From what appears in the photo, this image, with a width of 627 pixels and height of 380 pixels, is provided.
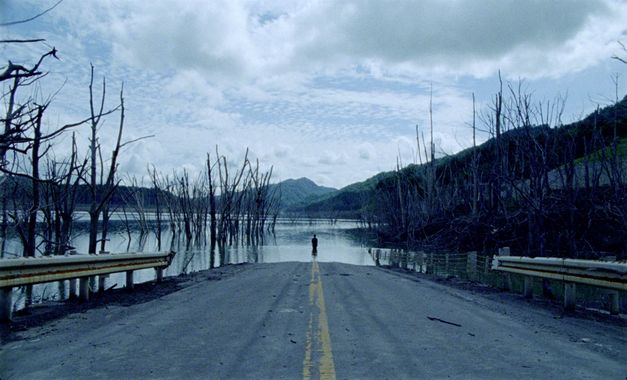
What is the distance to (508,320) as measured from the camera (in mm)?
8594

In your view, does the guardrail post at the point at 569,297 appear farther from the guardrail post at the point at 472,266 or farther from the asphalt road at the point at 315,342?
→ the guardrail post at the point at 472,266

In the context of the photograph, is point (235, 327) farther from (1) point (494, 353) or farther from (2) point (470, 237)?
(2) point (470, 237)

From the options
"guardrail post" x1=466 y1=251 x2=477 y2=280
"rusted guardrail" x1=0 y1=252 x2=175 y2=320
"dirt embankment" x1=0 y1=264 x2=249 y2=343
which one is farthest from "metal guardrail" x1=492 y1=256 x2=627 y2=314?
"rusted guardrail" x1=0 y1=252 x2=175 y2=320

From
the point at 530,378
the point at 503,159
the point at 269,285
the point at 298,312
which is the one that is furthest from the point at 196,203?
the point at 530,378

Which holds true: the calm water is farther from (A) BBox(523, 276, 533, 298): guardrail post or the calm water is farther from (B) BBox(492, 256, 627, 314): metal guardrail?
(A) BBox(523, 276, 533, 298): guardrail post

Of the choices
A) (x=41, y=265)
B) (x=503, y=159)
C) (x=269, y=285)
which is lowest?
(x=269, y=285)

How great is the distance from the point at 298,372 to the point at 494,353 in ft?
8.14

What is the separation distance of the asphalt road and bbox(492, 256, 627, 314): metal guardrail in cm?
65

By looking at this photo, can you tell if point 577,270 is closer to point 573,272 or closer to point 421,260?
point 573,272

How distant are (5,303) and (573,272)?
9222 mm

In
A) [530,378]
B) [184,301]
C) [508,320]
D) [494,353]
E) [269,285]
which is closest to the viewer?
[530,378]

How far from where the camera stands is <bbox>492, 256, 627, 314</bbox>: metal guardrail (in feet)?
26.4

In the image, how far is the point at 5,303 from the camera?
24.3 feet

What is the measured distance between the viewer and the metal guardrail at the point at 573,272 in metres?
8.04
